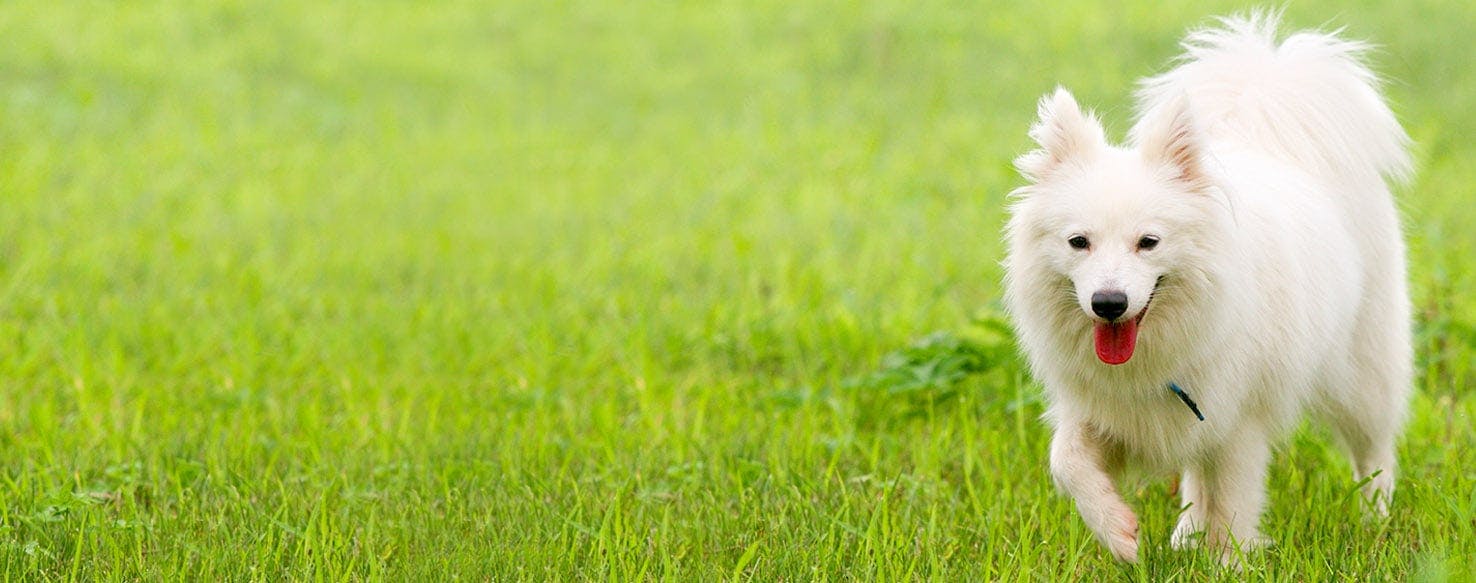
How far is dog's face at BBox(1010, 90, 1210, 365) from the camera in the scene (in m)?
3.78

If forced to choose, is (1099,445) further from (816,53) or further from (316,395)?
(816,53)

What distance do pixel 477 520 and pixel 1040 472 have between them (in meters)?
1.86

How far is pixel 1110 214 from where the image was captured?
12.5 ft

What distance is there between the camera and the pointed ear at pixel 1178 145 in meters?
3.92

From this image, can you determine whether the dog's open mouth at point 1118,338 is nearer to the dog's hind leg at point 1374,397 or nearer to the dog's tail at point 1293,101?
the dog's tail at point 1293,101

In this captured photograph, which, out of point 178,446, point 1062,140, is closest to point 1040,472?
point 1062,140

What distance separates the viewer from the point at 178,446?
5406 mm

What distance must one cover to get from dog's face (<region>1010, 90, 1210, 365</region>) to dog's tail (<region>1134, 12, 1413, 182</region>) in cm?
69

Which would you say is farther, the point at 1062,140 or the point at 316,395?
the point at 316,395

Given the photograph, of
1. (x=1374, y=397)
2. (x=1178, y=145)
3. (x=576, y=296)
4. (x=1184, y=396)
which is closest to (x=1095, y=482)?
(x=1184, y=396)

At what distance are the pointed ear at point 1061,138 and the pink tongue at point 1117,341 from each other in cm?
45

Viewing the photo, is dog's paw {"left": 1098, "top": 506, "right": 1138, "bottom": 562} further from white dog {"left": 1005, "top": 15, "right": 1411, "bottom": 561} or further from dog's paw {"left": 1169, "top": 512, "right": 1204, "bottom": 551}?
dog's paw {"left": 1169, "top": 512, "right": 1204, "bottom": 551}

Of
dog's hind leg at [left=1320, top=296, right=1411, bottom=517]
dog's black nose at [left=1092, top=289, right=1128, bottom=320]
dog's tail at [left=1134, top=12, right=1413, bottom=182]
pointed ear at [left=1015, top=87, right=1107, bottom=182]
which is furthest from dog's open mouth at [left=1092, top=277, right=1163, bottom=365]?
dog's hind leg at [left=1320, top=296, right=1411, bottom=517]

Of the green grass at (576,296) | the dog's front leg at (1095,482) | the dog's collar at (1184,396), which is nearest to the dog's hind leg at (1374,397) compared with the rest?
the green grass at (576,296)
